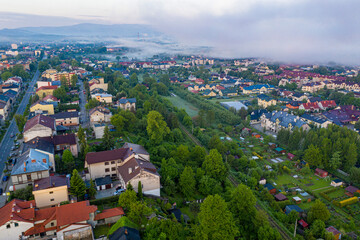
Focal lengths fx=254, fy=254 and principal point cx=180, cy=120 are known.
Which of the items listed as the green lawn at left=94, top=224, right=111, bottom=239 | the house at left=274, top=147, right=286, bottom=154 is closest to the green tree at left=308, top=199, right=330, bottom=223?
the house at left=274, top=147, right=286, bottom=154

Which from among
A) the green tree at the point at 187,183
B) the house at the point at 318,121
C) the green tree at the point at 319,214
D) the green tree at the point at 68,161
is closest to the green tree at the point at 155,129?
the green tree at the point at 187,183

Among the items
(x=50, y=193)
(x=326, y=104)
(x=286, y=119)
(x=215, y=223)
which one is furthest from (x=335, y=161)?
(x=326, y=104)

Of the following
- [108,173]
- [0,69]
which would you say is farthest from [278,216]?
[0,69]

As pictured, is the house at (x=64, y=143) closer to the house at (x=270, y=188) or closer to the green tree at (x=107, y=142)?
the green tree at (x=107, y=142)

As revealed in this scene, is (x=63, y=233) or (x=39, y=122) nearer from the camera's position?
(x=63, y=233)

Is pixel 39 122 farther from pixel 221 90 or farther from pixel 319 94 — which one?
pixel 319 94
